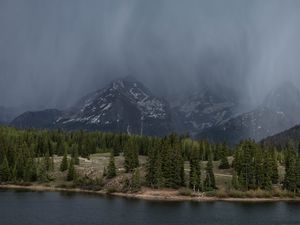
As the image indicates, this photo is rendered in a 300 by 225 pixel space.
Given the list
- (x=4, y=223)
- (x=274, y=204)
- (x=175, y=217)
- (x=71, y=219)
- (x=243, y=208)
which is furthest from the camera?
(x=274, y=204)

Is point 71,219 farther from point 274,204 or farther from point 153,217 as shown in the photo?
point 274,204

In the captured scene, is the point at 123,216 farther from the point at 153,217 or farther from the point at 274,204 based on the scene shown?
the point at 274,204

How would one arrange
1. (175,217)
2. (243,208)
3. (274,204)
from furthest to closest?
1. (274,204)
2. (243,208)
3. (175,217)

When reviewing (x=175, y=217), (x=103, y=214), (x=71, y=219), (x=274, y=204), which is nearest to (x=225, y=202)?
(x=274, y=204)

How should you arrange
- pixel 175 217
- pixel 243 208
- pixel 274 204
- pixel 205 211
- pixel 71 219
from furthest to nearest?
1. pixel 274 204
2. pixel 243 208
3. pixel 205 211
4. pixel 175 217
5. pixel 71 219

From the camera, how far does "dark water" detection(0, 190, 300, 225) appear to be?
478 ft

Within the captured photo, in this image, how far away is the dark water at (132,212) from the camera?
14575 cm

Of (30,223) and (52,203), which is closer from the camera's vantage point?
(30,223)

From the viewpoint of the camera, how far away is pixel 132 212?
163m

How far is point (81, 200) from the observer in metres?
191

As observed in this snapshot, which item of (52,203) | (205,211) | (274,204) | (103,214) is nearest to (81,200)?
(52,203)

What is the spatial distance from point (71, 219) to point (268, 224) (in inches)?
2156

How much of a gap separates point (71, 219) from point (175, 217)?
102ft

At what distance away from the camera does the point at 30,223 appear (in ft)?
446
